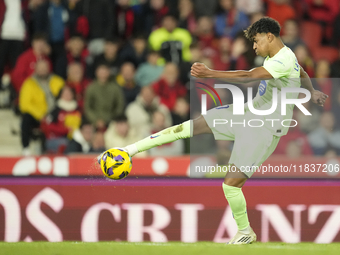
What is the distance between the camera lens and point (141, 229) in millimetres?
6254

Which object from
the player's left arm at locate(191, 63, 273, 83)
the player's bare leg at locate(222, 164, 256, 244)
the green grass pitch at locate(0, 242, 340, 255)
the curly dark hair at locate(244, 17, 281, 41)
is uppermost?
the curly dark hair at locate(244, 17, 281, 41)

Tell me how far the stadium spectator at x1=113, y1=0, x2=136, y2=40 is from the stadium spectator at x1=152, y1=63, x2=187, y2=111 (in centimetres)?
130

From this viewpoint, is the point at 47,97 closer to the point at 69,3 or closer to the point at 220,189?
the point at 69,3

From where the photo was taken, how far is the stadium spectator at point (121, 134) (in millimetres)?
7391

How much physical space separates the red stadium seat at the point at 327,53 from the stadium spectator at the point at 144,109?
249 centimetres

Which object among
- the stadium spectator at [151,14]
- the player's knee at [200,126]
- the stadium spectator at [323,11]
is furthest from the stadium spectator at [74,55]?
the player's knee at [200,126]

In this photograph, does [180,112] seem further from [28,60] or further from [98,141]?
[28,60]

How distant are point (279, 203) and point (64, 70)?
3961 millimetres

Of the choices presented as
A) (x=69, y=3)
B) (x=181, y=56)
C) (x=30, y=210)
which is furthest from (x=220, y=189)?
(x=69, y=3)

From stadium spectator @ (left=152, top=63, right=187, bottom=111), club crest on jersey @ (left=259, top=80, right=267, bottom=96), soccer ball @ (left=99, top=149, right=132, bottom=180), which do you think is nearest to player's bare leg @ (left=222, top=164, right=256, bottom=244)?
club crest on jersey @ (left=259, top=80, right=267, bottom=96)

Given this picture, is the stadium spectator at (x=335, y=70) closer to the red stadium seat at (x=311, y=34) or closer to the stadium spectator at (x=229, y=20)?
the red stadium seat at (x=311, y=34)

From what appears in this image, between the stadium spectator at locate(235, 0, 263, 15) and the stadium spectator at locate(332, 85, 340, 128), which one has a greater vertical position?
the stadium spectator at locate(235, 0, 263, 15)

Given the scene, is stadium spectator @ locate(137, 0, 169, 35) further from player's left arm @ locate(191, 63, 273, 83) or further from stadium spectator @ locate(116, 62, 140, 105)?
player's left arm @ locate(191, 63, 273, 83)

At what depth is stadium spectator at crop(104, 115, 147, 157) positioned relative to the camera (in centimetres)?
739
